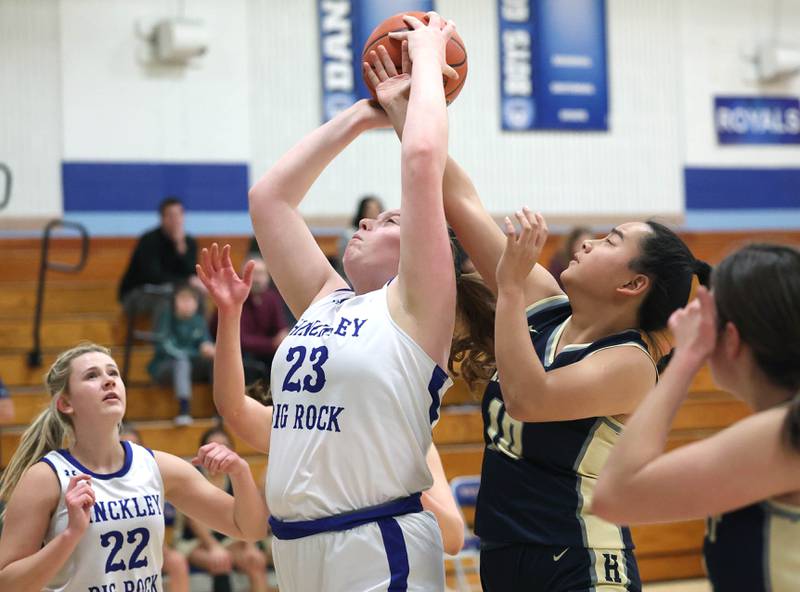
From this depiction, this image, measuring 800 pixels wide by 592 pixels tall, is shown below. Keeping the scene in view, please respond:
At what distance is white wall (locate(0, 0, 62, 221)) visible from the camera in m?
10.2

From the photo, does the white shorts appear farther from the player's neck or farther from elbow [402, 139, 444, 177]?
the player's neck

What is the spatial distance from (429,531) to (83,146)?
8691 mm

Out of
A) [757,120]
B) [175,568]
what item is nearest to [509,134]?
[757,120]

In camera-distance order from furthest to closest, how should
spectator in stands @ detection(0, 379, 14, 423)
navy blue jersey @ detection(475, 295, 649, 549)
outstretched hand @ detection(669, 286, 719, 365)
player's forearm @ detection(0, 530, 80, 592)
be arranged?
spectator in stands @ detection(0, 379, 14, 423)
player's forearm @ detection(0, 530, 80, 592)
navy blue jersey @ detection(475, 295, 649, 549)
outstretched hand @ detection(669, 286, 719, 365)

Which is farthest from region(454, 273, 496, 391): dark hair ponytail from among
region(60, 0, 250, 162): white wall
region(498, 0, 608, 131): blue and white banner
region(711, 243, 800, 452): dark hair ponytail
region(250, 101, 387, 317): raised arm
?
region(498, 0, 608, 131): blue and white banner

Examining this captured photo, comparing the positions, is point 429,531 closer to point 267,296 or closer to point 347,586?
point 347,586

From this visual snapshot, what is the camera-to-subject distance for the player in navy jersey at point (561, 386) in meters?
2.61

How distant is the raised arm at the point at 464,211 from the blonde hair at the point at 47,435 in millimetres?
1410

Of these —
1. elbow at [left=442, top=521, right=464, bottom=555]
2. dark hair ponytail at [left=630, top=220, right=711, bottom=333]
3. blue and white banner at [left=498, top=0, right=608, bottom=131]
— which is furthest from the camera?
blue and white banner at [left=498, top=0, right=608, bottom=131]

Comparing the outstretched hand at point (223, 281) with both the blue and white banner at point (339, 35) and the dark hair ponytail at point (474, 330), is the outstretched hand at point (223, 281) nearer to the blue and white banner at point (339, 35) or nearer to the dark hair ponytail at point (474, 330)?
→ the dark hair ponytail at point (474, 330)

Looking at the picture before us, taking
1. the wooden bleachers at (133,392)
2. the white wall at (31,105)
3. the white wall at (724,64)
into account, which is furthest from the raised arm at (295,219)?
the white wall at (724,64)

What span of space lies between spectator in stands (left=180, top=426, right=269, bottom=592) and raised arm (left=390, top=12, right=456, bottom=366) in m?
4.24

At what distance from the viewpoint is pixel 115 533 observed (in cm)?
326

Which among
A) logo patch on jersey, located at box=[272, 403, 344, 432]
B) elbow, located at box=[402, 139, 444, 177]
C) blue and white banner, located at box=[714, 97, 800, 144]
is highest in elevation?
blue and white banner, located at box=[714, 97, 800, 144]
